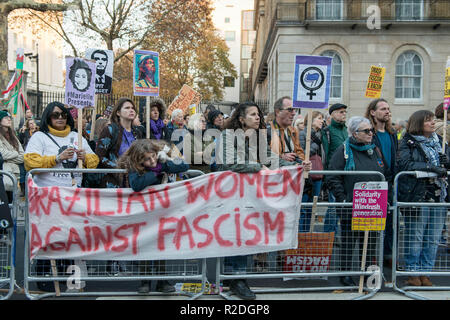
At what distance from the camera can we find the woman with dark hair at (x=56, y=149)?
521 cm

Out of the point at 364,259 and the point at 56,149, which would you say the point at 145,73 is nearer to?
the point at 56,149

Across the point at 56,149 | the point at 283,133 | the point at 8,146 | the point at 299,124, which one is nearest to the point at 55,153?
the point at 56,149

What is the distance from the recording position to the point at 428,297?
17.3ft

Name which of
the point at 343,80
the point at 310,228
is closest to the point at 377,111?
the point at 310,228

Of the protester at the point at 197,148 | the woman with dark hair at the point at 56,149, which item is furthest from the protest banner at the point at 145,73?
the woman with dark hair at the point at 56,149

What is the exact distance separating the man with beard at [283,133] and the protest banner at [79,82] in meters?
2.12

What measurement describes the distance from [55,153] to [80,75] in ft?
3.07

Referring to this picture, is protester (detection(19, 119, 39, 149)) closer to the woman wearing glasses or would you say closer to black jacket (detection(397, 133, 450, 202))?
the woman wearing glasses

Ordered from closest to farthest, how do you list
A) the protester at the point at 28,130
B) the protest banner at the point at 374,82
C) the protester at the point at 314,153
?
the protester at the point at 314,153, the protest banner at the point at 374,82, the protester at the point at 28,130

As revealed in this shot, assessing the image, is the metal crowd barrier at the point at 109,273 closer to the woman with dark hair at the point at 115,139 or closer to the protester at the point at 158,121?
the woman with dark hair at the point at 115,139

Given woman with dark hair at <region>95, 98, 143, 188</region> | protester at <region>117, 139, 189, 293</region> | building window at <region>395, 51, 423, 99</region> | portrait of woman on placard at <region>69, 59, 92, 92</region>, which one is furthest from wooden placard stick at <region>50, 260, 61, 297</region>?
building window at <region>395, 51, 423, 99</region>

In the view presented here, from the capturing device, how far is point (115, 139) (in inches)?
230

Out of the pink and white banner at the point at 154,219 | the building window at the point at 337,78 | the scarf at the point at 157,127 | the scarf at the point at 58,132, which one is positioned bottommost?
the pink and white banner at the point at 154,219

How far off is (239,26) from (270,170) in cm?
9776
